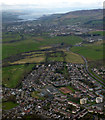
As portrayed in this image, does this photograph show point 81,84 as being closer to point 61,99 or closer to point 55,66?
point 61,99

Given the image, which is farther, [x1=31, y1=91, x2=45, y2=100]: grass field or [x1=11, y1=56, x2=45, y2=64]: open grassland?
[x1=11, y1=56, x2=45, y2=64]: open grassland

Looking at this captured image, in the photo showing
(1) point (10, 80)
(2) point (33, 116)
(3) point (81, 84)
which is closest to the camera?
(2) point (33, 116)

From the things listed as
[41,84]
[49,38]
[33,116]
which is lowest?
[33,116]

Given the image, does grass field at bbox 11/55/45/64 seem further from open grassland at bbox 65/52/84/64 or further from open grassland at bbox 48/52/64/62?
open grassland at bbox 65/52/84/64

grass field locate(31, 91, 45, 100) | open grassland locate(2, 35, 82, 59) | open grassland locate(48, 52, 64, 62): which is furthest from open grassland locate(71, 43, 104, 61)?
grass field locate(31, 91, 45, 100)

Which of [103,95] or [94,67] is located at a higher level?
[94,67]

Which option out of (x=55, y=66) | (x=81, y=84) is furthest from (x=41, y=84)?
(x=55, y=66)

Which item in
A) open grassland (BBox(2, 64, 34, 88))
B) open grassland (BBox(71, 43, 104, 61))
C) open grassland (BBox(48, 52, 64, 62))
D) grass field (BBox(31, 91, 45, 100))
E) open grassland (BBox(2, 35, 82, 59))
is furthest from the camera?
open grassland (BBox(2, 35, 82, 59))

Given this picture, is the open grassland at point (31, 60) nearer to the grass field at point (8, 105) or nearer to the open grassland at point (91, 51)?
the open grassland at point (91, 51)
